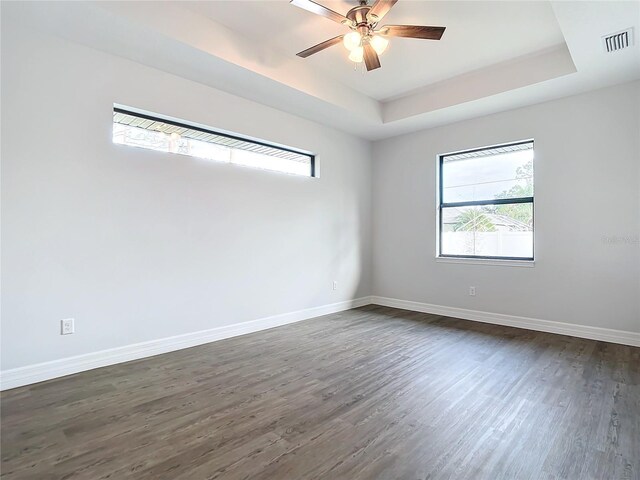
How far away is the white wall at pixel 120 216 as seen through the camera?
8.53 feet

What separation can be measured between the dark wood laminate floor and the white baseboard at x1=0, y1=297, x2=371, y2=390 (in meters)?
0.13

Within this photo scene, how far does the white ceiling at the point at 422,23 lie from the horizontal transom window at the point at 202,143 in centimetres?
108

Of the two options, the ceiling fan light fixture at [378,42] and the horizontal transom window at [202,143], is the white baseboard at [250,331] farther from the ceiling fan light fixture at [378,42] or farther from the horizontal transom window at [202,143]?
the ceiling fan light fixture at [378,42]

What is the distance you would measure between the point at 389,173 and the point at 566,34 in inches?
117

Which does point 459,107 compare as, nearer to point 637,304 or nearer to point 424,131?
point 424,131

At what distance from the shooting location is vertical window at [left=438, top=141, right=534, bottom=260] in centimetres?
432

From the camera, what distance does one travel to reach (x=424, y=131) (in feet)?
16.9

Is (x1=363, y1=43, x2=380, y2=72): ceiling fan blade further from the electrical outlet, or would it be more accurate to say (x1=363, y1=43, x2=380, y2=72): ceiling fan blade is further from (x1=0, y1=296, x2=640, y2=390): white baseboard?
the electrical outlet

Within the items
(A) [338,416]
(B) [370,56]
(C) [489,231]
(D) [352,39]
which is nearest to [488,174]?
(C) [489,231]

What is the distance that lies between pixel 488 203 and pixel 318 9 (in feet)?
10.9

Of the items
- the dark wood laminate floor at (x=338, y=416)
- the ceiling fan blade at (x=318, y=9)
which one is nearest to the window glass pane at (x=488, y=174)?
the dark wood laminate floor at (x=338, y=416)

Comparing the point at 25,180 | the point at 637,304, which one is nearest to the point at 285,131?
the point at 25,180

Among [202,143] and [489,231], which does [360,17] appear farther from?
[489,231]

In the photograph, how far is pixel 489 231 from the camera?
4605 millimetres
